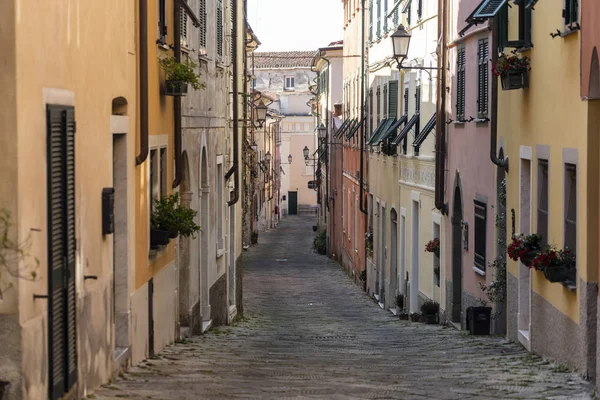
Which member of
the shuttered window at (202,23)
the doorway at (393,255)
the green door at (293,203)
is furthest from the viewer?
the green door at (293,203)

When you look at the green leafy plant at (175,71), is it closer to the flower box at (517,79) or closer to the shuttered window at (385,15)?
the flower box at (517,79)

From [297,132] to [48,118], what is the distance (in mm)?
83108

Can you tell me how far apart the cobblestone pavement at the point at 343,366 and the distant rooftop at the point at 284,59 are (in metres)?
74.9

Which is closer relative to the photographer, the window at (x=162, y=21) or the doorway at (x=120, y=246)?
the doorway at (x=120, y=246)

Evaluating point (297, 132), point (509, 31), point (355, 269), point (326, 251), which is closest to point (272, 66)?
point (297, 132)

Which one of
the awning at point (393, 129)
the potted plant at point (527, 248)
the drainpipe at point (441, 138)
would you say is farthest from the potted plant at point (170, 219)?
the awning at point (393, 129)

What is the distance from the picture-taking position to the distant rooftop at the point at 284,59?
321 feet

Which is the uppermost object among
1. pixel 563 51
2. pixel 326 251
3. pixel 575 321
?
pixel 563 51

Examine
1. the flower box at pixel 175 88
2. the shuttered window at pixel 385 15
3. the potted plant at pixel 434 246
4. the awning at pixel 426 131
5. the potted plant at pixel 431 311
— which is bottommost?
the potted plant at pixel 431 311

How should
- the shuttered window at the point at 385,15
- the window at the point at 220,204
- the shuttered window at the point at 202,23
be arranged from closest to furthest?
the shuttered window at the point at 202,23 < the window at the point at 220,204 < the shuttered window at the point at 385,15

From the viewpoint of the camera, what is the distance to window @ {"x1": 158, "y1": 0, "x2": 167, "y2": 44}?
14.6m

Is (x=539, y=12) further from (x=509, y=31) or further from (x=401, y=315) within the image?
(x=401, y=315)

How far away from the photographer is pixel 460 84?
1927cm

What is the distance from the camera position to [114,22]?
11.4m
